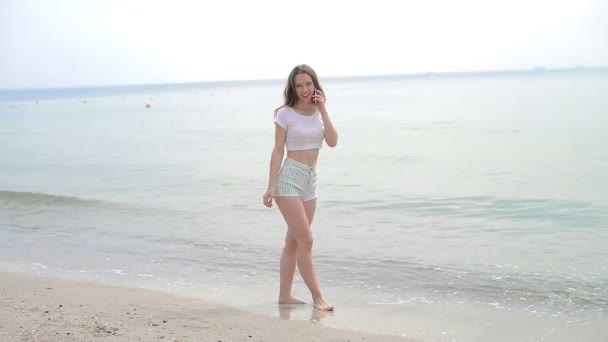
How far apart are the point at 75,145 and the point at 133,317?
21.3m

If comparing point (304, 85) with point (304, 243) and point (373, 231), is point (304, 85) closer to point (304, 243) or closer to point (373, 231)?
point (304, 243)

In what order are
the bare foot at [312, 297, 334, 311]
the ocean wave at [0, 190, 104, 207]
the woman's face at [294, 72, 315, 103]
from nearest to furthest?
the woman's face at [294, 72, 315, 103], the bare foot at [312, 297, 334, 311], the ocean wave at [0, 190, 104, 207]

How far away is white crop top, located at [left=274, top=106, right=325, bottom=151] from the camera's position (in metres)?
5.60

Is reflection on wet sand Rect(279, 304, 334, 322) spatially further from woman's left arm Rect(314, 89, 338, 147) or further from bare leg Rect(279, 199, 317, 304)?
woman's left arm Rect(314, 89, 338, 147)

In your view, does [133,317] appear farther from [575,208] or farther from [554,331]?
[575,208]

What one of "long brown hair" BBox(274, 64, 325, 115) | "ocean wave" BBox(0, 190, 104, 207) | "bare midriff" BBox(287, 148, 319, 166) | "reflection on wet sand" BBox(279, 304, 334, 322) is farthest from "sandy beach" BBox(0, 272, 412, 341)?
"ocean wave" BBox(0, 190, 104, 207)

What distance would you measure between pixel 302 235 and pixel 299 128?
34.6 inches

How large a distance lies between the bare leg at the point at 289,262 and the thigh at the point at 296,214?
12 cm

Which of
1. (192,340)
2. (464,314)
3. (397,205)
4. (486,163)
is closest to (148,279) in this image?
(192,340)

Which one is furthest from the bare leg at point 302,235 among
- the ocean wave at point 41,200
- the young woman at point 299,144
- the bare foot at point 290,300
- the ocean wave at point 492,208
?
the ocean wave at point 41,200

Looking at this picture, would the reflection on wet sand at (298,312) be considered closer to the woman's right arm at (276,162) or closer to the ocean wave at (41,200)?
the woman's right arm at (276,162)

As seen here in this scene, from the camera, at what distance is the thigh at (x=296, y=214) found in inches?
223

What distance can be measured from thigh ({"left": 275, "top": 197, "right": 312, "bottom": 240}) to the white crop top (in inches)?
16.6

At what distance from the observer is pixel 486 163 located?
16766 millimetres
